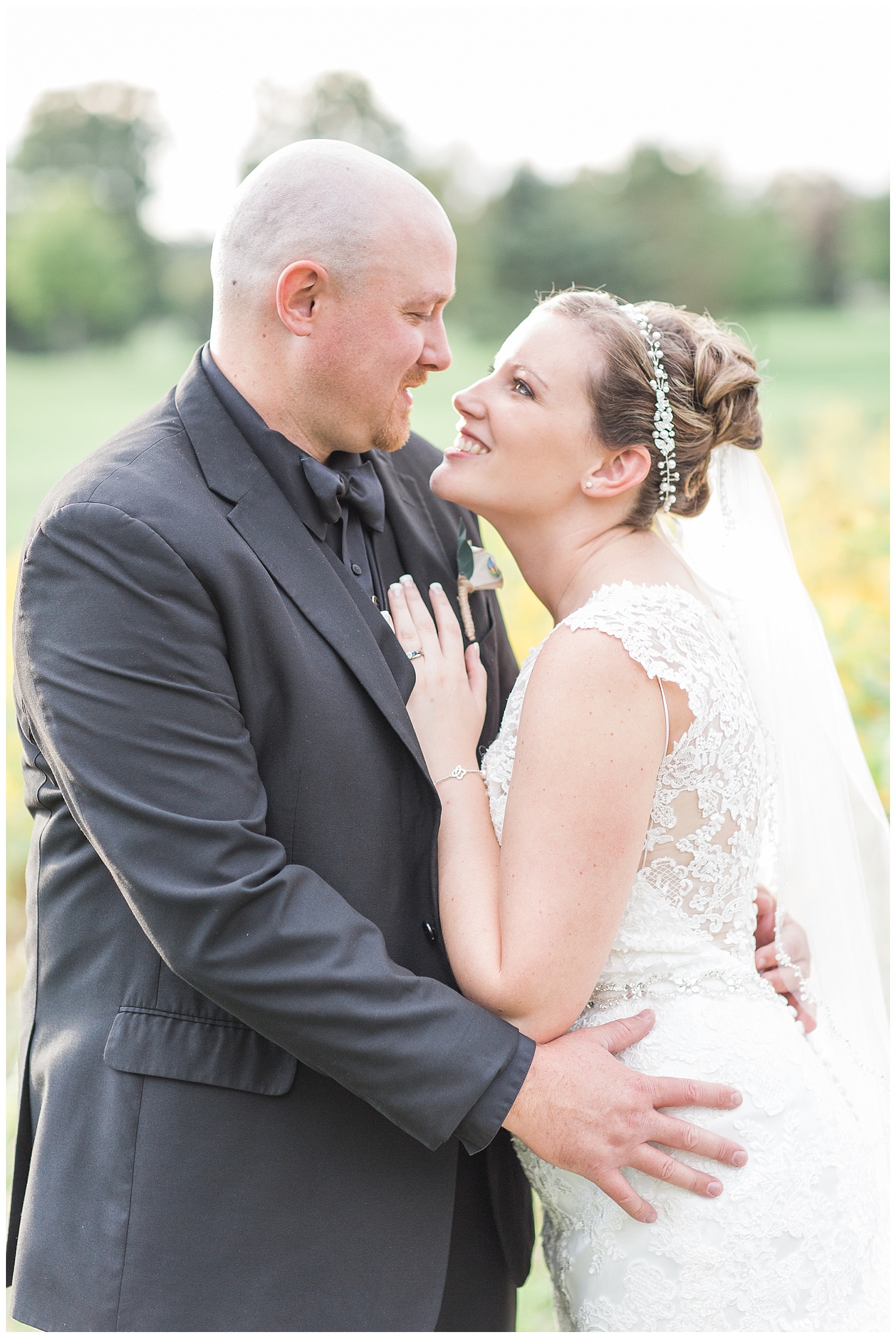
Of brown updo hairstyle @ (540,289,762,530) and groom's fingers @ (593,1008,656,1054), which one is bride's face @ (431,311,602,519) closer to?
brown updo hairstyle @ (540,289,762,530)

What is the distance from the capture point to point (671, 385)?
2.58 meters

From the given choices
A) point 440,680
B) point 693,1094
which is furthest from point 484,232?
point 693,1094

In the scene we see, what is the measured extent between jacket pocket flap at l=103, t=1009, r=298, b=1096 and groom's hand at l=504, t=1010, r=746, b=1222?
46 centimetres

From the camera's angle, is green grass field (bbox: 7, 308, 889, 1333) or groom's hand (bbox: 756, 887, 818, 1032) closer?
groom's hand (bbox: 756, 887, 818, 1032)

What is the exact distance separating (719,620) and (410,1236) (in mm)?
1545

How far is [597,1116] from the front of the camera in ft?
7.02

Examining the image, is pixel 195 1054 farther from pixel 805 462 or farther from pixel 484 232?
pixel 484 232

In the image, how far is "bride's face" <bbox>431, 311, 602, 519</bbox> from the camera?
2553 millimetres

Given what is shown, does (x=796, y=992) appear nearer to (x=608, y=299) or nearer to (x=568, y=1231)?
(x=568, y=1231)

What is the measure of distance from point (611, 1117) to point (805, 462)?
6.43 meters

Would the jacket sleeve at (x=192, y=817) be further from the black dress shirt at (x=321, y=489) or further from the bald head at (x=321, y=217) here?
the bald head at (x=321, y=217)

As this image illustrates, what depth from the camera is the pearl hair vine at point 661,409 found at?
2.56m

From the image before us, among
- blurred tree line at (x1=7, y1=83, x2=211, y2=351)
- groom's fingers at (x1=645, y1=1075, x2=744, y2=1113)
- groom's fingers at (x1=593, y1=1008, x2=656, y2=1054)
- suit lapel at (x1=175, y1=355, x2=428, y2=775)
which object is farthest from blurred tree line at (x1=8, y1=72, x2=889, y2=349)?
groom's fingers at (x1=645, y1=1075, x2=744, y2=1113)

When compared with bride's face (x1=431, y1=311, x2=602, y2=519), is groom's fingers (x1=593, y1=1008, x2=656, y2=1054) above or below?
below
